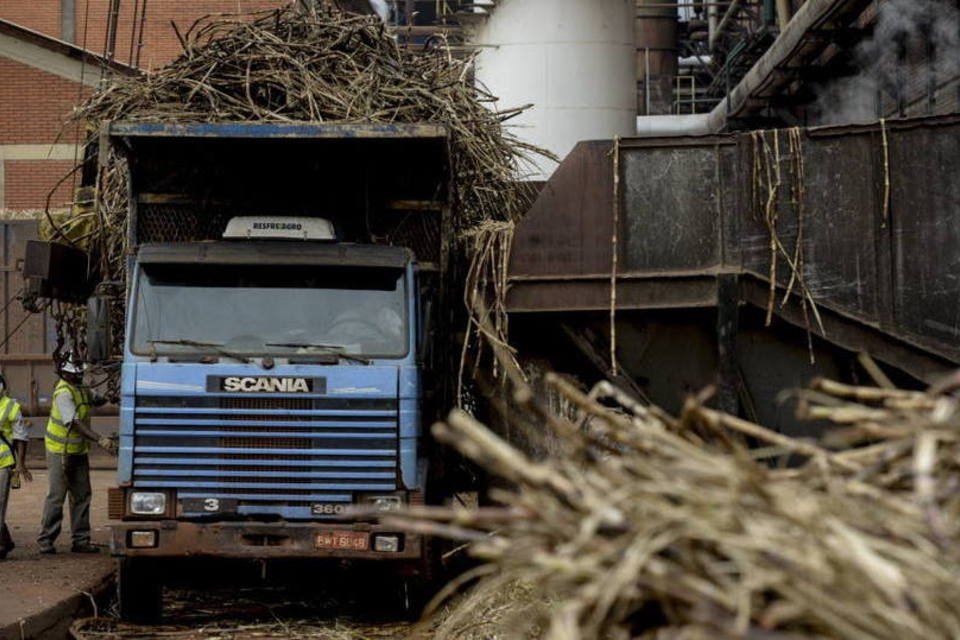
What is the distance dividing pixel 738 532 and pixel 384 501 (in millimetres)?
7162

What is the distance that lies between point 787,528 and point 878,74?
16449 millimetres

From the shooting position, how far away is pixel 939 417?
3008 millimetres

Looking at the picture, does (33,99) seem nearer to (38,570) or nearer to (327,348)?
(38,570)

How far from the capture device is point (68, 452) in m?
13.2

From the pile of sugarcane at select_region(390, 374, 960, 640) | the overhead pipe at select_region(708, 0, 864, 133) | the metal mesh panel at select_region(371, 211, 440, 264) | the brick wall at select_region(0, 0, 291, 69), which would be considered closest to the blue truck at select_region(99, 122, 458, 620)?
the metal mesh panel at select_region(371, 211, 440, 264)

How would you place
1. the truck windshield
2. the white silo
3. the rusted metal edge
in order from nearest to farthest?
the truck windshield < the rusted metal edge < the white silo

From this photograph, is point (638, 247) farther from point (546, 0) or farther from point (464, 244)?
point (546, 0)

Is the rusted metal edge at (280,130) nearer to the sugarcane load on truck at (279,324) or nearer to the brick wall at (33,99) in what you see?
the sugarcane load on truck at (279,324)

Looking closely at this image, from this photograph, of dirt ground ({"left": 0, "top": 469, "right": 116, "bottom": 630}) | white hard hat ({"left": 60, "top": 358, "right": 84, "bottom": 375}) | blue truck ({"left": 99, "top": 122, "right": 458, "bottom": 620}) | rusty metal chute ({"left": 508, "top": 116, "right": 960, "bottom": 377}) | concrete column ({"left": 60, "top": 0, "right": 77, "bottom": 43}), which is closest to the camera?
blue truck ({"left": 99, "top": 122, "right": 458, "bottom": 620})

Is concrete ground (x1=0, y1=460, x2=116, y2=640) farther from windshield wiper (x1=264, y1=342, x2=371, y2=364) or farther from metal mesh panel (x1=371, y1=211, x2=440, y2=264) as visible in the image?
metal mesh panel (x1=371, y1=211, x2=440, y2=264)

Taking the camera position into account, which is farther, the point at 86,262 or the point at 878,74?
the point at 878,74

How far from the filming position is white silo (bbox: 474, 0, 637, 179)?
74.6 feet

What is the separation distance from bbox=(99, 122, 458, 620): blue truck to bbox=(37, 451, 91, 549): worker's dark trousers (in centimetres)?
312

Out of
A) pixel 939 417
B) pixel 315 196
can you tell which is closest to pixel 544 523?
pixel 939 417
